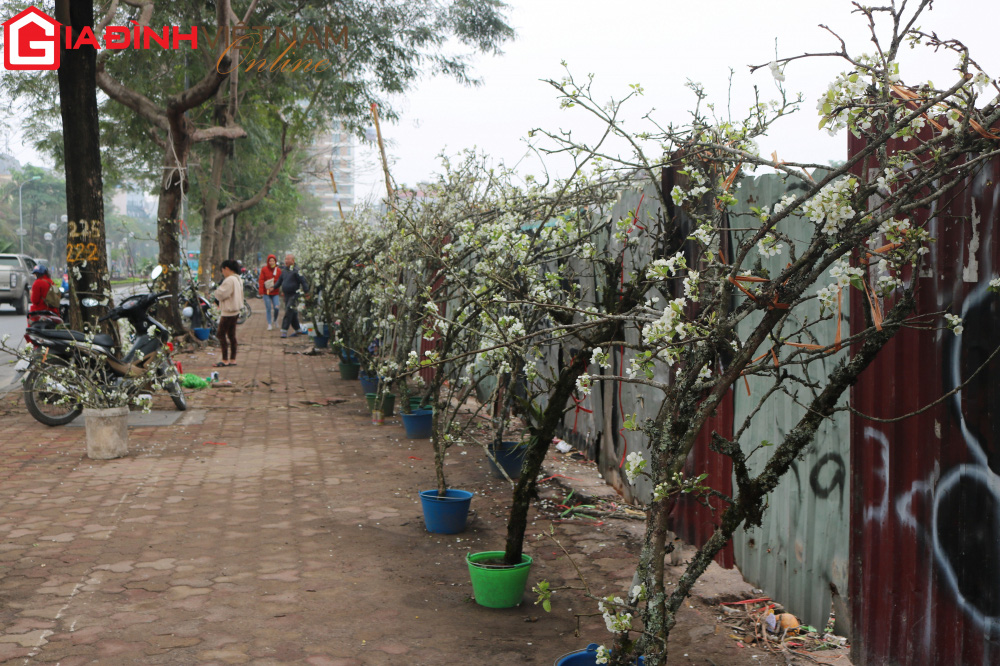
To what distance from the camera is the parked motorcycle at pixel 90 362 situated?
8.84 meters

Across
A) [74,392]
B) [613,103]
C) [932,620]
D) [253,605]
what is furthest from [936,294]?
[74,392]

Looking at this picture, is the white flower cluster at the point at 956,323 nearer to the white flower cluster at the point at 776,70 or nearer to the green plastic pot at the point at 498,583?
the white flower cluster at the point at 776,70

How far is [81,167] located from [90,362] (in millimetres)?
3029

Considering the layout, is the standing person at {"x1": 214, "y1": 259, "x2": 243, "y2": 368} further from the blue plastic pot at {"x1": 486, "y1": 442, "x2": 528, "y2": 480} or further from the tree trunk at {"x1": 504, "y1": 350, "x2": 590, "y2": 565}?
the tree trunk at {"x1": 504, "y1": 350, "x2": 590, "y2": 565}

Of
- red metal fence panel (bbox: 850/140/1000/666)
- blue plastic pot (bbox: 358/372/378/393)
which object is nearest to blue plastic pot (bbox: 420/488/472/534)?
red metal fence panel (bbox: 850/140/1000/666)

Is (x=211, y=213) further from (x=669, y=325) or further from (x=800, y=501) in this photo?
(x=669, y=325)

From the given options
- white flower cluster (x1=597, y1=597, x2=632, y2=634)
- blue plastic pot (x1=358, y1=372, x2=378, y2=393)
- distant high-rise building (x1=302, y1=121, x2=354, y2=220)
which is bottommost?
blue plastic pot (x1=358, y1=372, x2=378, y2=393)

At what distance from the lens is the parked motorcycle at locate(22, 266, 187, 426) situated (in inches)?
348

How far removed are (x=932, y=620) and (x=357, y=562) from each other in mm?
3420

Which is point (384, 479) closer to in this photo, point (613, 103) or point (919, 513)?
point (613, 103)

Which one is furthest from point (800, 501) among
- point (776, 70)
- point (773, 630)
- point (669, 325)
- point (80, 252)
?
point (80, 252)

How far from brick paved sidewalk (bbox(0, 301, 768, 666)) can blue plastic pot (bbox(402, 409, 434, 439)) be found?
0.21 meters

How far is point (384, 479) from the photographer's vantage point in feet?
25.4

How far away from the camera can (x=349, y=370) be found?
14.6 metres
